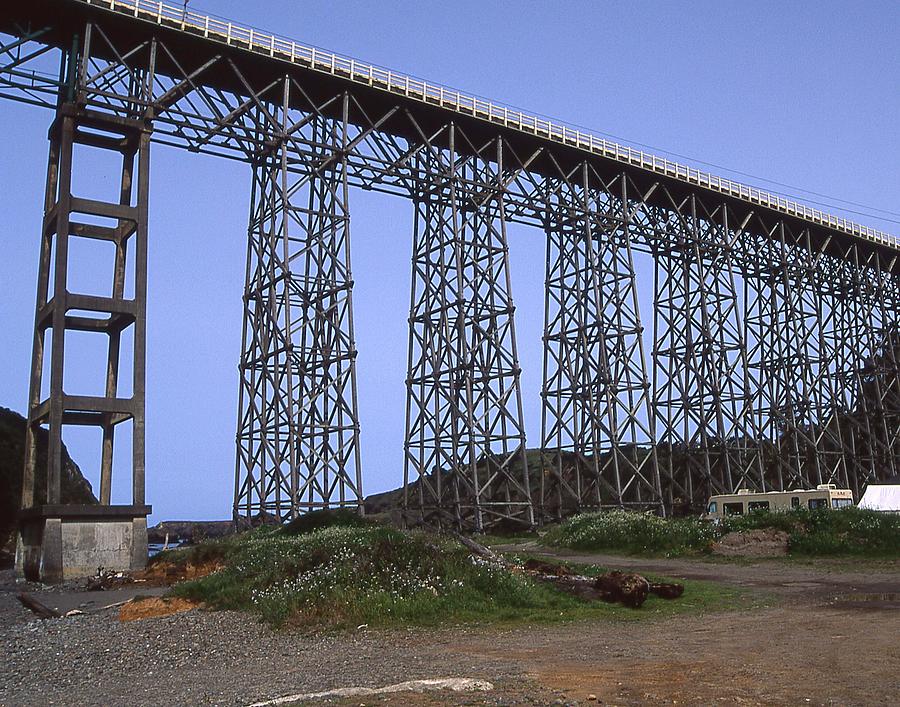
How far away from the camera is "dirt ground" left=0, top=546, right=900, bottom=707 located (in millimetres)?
7027

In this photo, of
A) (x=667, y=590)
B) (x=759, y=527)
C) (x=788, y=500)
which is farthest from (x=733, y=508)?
(x=667, y=590)

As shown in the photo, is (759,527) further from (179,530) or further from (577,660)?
(179,530)

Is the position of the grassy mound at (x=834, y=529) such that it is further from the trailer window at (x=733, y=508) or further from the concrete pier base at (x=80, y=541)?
the concrete pier base at (x=80, y=541)

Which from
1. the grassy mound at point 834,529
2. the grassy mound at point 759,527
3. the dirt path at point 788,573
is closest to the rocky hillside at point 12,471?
the grassy mound at point 759,527

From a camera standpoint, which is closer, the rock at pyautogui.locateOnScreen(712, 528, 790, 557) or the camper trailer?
the rock at pyautogui.locateOnScreen(712, 528, 790, 557)

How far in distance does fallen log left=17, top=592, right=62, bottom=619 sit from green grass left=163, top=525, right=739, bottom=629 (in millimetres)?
2146

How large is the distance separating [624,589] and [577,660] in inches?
177

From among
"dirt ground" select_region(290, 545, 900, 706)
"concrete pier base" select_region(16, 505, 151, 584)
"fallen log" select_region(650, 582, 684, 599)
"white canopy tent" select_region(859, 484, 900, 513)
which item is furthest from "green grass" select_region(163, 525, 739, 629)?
"white canopy tent" select_region(859, 484, 900, 513)

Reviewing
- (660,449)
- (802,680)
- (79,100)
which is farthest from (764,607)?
(660,449)

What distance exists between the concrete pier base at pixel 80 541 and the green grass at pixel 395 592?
8315 millimetres

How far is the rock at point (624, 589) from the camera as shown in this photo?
42.6ft

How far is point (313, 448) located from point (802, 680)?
22204 mm

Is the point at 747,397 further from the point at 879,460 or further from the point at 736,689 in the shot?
the point at 736,689

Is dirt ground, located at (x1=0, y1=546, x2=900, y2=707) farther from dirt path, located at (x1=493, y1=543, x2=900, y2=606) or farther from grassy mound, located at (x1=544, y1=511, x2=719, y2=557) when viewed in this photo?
grassy mound, located at (x1=544, y1=511, x2=719, y2=557)
